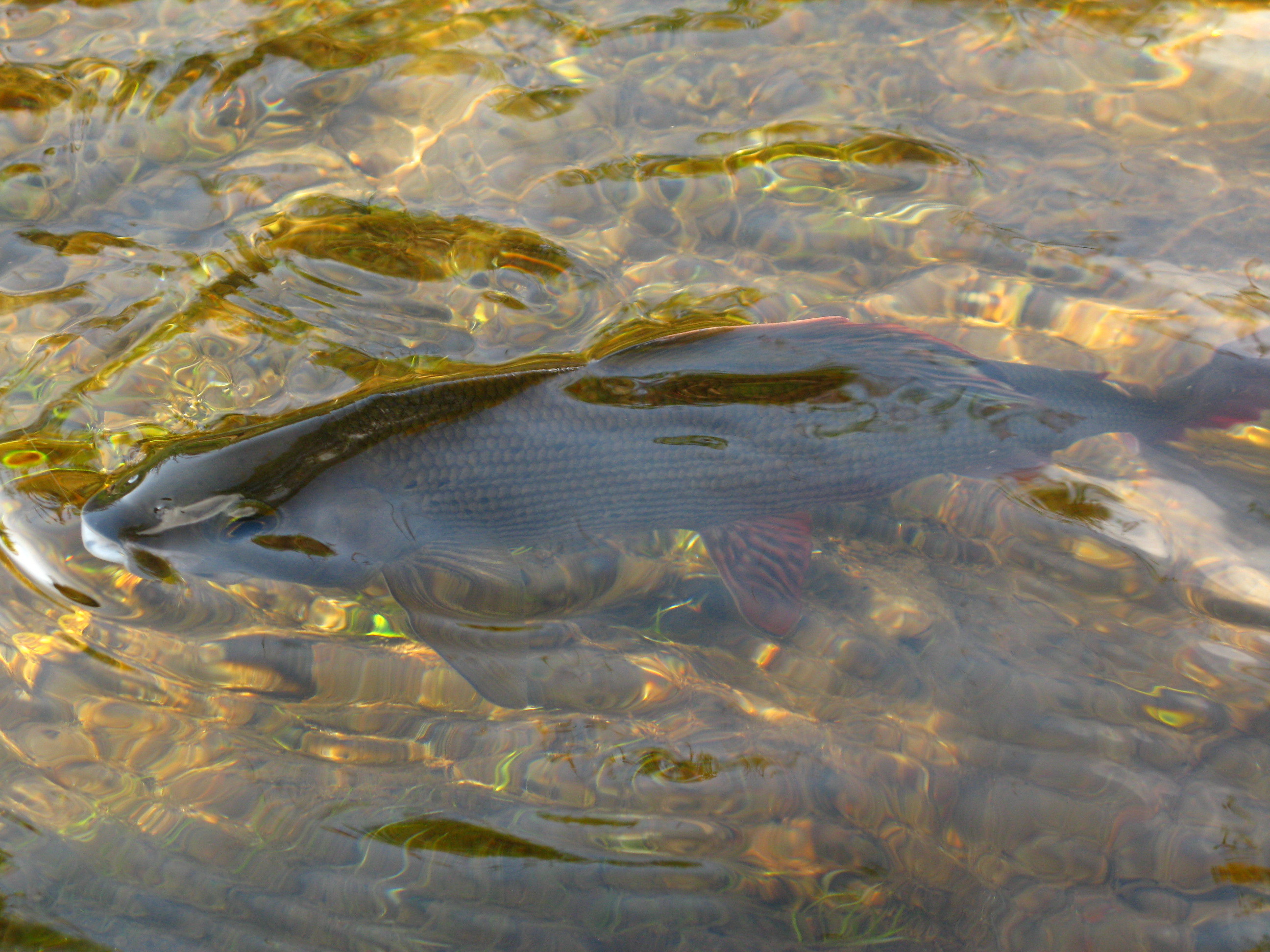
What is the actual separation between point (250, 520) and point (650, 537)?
67.4 inches

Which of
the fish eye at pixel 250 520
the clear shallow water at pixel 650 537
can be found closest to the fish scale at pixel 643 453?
the fish eye at pixel 250 520

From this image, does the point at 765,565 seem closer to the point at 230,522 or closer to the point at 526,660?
the point at 526,660

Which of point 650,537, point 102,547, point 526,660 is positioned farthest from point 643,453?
point 102,547

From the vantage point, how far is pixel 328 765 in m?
3.29

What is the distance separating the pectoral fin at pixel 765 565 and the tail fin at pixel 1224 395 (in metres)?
1.84

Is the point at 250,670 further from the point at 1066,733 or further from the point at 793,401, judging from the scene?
the point at 1066,733

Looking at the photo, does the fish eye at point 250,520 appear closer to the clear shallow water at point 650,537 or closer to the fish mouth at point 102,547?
the clear shallow water at point 650,537

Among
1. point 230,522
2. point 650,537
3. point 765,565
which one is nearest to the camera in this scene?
point 230,522

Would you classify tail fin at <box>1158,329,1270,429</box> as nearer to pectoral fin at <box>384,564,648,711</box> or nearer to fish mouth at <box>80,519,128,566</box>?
pectoral fin at <box>384,564,648,711</box>

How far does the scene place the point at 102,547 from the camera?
11.3 ft

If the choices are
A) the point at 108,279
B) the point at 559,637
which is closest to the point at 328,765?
the point at 559,637

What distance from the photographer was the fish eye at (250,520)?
342cm

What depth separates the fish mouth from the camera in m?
3.41

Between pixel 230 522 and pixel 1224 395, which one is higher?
pixel 1224 395
